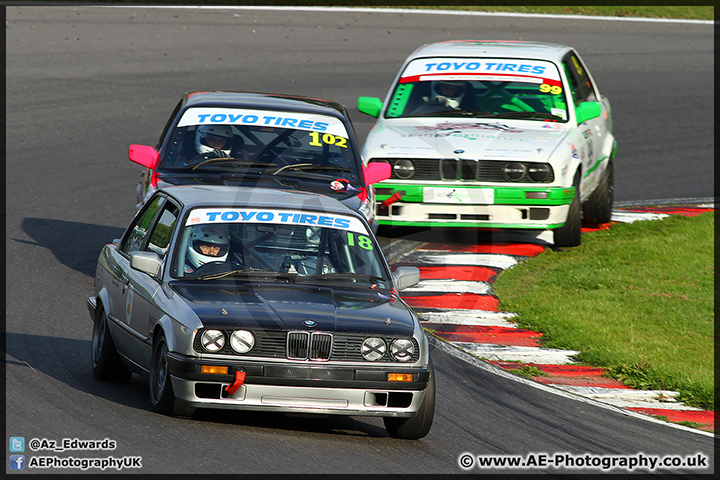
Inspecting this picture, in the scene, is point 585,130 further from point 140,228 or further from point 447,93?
point 140,228

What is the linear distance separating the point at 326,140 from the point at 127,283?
376 cm

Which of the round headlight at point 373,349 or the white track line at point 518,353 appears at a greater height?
the round headlight at point 373,349

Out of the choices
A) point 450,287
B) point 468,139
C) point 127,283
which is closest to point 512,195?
point 468,139

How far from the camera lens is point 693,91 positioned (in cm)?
2270

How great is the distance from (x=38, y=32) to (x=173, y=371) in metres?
16.8

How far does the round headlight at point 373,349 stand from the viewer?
6754 millimetres

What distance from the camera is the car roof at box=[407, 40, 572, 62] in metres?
13.6

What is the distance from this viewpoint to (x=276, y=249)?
764 centimetres

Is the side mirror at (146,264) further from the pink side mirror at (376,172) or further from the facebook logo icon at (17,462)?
the pink side mirror at (376,172)

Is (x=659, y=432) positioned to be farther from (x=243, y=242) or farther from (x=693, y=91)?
(x=693, y=91)

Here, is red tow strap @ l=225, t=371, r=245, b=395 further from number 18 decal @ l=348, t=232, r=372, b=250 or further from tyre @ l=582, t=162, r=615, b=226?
tyre @ l=582, t=162, r=615, b=226

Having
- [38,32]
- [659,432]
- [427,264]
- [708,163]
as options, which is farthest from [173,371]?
[38,32]

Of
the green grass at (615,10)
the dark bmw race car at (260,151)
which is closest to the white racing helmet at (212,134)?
the dark bmw race car at (260,151)

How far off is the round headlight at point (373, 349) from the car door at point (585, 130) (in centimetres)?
656
